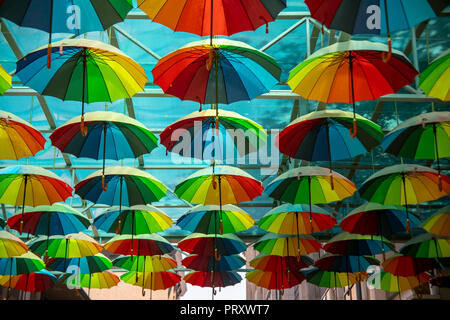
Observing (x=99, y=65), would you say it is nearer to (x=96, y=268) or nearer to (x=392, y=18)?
(x=392, y=18)

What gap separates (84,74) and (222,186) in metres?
3.73

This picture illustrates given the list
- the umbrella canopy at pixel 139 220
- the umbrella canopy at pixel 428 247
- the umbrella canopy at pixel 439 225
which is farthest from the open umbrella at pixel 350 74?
the umbrella canopy at pixel 428 247

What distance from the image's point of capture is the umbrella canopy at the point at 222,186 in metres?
9.95

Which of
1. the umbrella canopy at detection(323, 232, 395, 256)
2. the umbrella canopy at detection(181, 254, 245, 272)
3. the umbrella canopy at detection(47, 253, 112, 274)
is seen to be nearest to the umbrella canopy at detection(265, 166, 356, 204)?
the umbrella canopy at detection(323, 232, 395, 256)

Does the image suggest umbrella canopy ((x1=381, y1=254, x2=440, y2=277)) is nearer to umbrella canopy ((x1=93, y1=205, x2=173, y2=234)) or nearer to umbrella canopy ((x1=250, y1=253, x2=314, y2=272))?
umbrella canopy ((x1=250, y1=253, x2=314, y2=272))

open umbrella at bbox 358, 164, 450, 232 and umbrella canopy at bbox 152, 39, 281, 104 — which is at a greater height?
umbrella canopy at bbox 152, 39, 281, 104

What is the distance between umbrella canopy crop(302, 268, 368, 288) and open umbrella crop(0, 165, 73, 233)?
7629 mm

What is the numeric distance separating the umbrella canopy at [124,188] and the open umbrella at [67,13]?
3680 millimetres

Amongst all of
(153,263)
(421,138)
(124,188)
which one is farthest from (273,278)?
(421,138)

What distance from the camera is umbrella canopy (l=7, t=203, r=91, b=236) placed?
1112 centimetres

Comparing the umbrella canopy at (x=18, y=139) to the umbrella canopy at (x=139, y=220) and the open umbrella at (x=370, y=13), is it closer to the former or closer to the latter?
the umbrella canopy at (x=139, y=220)

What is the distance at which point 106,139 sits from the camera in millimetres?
9180
